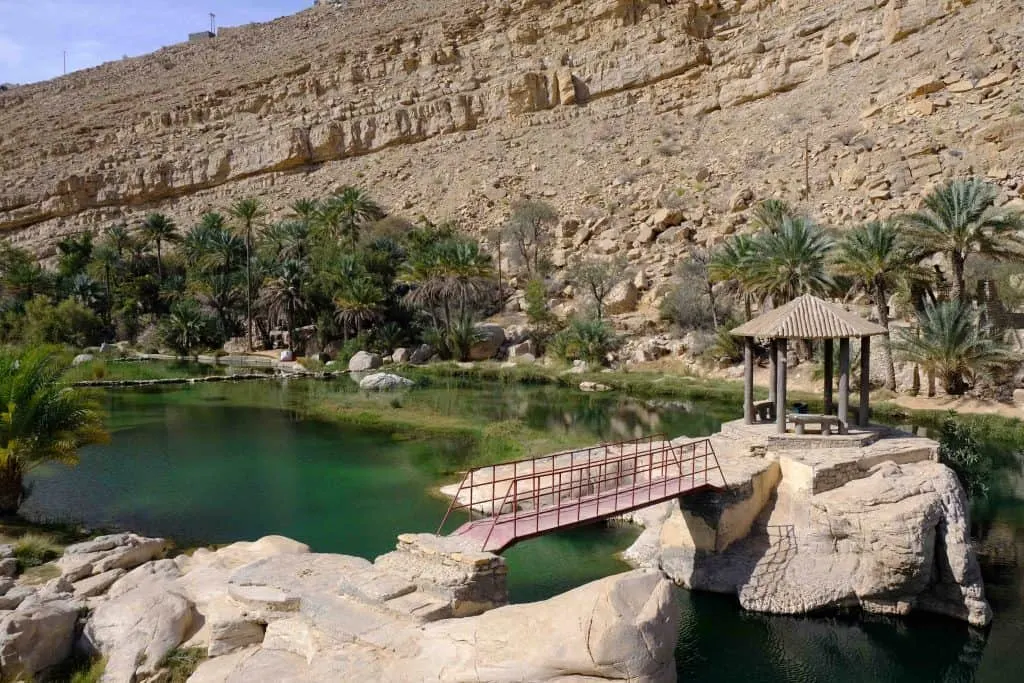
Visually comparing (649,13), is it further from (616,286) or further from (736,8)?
Result: (616,286)

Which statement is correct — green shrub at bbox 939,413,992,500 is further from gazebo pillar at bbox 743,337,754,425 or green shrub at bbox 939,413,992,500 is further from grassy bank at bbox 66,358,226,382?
grassy bank at bbox 66,358,226,382

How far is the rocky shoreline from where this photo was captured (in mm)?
7980

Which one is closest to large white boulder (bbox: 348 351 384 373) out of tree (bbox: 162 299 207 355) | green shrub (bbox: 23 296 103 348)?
tree (bbox: 162 299 207 355)

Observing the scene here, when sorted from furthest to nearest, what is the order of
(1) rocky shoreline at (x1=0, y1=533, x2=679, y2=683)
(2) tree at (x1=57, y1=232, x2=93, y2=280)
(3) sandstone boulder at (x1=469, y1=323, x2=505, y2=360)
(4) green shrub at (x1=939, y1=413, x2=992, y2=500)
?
(2) tree at (x1=57, y1=232, x2=93, y2=280)
(3) sandstone boulder at (x1=469, y1=323, x2=505, y2=360)
(4) green shrub at (x1=939, y1=413, x2=992, y2=500)
(1) rocky shoreline at (x1=0, y1=533, x2=679, y2=683)

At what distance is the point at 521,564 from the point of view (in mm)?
13883

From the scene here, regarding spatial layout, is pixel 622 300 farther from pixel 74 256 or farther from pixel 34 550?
pixel 74 256

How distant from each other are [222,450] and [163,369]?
67.0ft

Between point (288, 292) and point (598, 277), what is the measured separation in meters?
17.2

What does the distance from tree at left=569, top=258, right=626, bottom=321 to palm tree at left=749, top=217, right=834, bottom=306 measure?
11.5m

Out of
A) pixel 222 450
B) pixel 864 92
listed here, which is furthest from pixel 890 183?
pixel 222 450

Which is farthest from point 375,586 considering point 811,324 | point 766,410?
point 766,410

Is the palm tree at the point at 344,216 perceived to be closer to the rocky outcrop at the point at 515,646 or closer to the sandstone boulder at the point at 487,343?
the sandstone boulder at the point at 487,343

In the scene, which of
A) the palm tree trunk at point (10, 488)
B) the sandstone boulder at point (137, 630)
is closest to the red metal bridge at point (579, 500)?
the sandstone boulder at point (137, 630)

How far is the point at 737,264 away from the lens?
32719 mm
